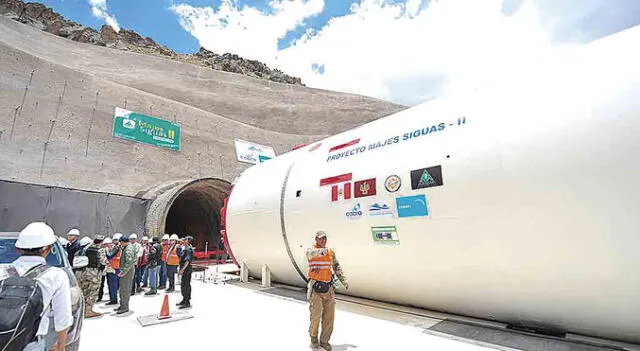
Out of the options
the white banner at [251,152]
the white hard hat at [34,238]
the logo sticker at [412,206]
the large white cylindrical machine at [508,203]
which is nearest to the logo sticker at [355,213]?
the large white cylindrical machine at [508,203]

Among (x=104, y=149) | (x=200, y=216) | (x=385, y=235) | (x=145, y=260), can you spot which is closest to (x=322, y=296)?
(x=385, y=235)

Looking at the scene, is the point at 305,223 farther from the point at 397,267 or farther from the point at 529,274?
the point at 529,274

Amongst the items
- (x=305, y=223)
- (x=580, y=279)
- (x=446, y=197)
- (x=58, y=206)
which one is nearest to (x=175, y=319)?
(x=305, y=223)

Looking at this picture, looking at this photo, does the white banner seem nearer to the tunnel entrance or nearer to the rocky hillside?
the tunnel entrance

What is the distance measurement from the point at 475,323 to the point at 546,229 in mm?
1989

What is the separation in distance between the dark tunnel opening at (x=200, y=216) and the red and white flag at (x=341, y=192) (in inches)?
417

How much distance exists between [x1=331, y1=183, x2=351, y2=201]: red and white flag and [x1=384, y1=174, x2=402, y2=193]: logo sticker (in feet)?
2.78

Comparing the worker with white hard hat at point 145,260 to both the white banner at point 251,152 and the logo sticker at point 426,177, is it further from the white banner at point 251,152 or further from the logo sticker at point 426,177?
the white banner at point 251,152

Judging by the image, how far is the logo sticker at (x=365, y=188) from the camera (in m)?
6.04

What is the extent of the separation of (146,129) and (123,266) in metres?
18.4

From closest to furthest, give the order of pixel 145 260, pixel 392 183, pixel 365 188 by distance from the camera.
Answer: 1. pixel 392 183
2. pixel 365 188
3. pixel 145 260

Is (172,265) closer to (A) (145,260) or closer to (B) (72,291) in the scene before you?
(A) (145,260)

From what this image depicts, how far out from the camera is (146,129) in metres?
22.9

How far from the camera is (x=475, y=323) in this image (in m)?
5.28
